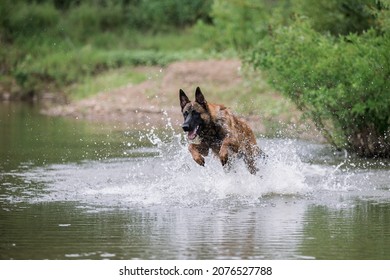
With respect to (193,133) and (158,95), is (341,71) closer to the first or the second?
(193,133)

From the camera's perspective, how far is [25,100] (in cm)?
3544

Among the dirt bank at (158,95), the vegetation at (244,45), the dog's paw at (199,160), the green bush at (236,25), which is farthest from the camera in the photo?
the green bush at (236,25)

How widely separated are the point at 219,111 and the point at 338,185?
2.15 meters

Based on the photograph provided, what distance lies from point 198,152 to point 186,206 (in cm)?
98

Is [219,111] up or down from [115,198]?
up

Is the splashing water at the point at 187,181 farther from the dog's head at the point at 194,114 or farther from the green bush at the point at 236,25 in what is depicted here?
the green bush at the point at 236,25

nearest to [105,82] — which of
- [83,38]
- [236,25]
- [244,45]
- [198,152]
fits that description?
[236,25]

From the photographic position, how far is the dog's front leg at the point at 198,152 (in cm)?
1304

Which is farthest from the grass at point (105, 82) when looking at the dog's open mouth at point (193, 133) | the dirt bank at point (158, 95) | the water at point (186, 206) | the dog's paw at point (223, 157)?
the dog's paw at point (223, 157)

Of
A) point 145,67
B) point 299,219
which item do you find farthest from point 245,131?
point 145,67

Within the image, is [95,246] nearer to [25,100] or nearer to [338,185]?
[338,185]

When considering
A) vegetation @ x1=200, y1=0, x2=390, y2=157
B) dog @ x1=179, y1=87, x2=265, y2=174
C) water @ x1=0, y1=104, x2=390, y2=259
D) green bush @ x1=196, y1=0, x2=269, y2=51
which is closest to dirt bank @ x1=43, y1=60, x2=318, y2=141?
green bush @ x1=196, y1=0, x2=269, y2=51

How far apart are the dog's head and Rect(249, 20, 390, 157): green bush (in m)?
4.13
